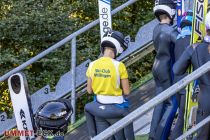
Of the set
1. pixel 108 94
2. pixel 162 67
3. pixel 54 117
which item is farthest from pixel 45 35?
pixel 54 117

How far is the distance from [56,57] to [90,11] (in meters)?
2.45

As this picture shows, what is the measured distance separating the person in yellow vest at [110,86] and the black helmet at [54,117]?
0.96 metres

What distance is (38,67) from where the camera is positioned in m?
10.8

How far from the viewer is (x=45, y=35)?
452 inches

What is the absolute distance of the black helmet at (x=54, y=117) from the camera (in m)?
4.19

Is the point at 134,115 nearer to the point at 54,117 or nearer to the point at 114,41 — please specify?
the point at 54,117

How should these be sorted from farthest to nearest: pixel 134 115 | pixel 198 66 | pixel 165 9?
pixel 165 9, pixel 198 66, pixel 134 115

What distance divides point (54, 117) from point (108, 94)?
1.14 m

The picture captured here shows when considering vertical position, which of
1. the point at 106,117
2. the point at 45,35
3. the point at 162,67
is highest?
the point at 162,67

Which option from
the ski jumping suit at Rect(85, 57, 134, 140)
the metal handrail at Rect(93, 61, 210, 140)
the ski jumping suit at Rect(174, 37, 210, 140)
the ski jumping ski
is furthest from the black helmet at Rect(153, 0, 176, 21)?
the metal handrail at Rect(93, 61, 210, 140)

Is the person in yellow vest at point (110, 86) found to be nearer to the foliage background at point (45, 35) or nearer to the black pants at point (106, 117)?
the black pants at point (106, 117)

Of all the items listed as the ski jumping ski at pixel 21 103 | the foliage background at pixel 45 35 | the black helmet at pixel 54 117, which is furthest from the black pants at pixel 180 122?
the foliage background at pixel 45 35

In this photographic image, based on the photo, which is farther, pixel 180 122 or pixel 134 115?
pixel 180 122

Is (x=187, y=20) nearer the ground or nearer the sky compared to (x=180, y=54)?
nearer the sky
